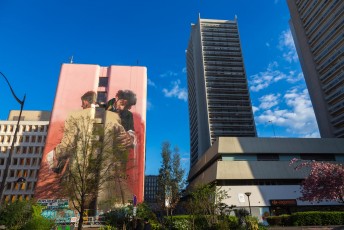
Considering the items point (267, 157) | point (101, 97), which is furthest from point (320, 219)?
point (101, 97)

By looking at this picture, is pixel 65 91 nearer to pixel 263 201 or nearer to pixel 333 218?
pixel 263 201

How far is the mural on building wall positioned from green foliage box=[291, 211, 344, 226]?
34.5 m

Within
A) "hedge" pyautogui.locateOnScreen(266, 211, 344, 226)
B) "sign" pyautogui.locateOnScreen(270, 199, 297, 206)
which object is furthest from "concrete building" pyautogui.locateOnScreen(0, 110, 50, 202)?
"hedge" pyautogui.locateOnScreen(266, 211, 344, 226)

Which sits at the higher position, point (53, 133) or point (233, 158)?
point (53, 133)

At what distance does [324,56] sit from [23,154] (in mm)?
85081

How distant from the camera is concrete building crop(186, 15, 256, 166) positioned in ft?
303

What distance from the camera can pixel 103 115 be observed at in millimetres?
63688

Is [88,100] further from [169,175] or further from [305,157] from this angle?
[305,157]

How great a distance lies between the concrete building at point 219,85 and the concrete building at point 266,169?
43.1m

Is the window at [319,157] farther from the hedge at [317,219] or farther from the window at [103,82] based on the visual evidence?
the window at [103,82]

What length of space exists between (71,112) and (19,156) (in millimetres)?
22728

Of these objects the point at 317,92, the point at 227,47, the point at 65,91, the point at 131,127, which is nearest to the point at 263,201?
the point at 131,127

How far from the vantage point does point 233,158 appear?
4512 cm

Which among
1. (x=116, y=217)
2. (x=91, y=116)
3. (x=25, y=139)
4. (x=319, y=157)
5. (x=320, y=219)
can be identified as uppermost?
(x=91, y=116)
